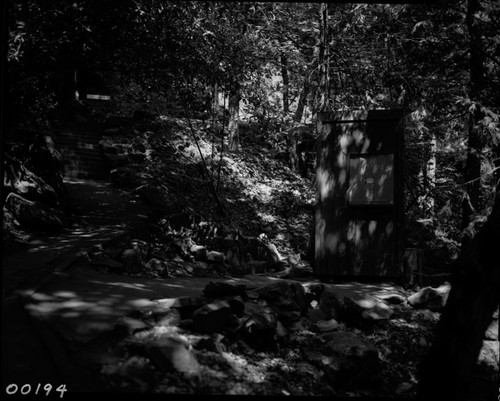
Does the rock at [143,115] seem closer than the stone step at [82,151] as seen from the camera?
No

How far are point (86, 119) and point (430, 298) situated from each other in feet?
53.0

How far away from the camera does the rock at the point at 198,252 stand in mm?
8652

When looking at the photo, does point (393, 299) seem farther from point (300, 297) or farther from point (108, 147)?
point (108, 147)

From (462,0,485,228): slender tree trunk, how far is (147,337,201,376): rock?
583cm

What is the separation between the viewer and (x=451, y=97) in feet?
28.1

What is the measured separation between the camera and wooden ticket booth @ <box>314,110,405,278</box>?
736 centimetres

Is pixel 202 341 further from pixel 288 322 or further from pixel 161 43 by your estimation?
pixel 161 43

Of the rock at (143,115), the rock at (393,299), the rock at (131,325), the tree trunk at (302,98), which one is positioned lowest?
the rock at (393,299)

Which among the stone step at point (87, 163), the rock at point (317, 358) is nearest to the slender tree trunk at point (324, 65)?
the stone step at point (87, 163)

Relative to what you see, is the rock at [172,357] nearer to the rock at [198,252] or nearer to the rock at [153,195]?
the rock at [198,252]

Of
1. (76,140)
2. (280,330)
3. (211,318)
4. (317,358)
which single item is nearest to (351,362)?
(317,358)

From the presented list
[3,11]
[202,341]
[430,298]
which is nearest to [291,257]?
[430,298]

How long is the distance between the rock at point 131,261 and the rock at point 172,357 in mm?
3603

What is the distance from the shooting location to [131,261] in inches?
278
